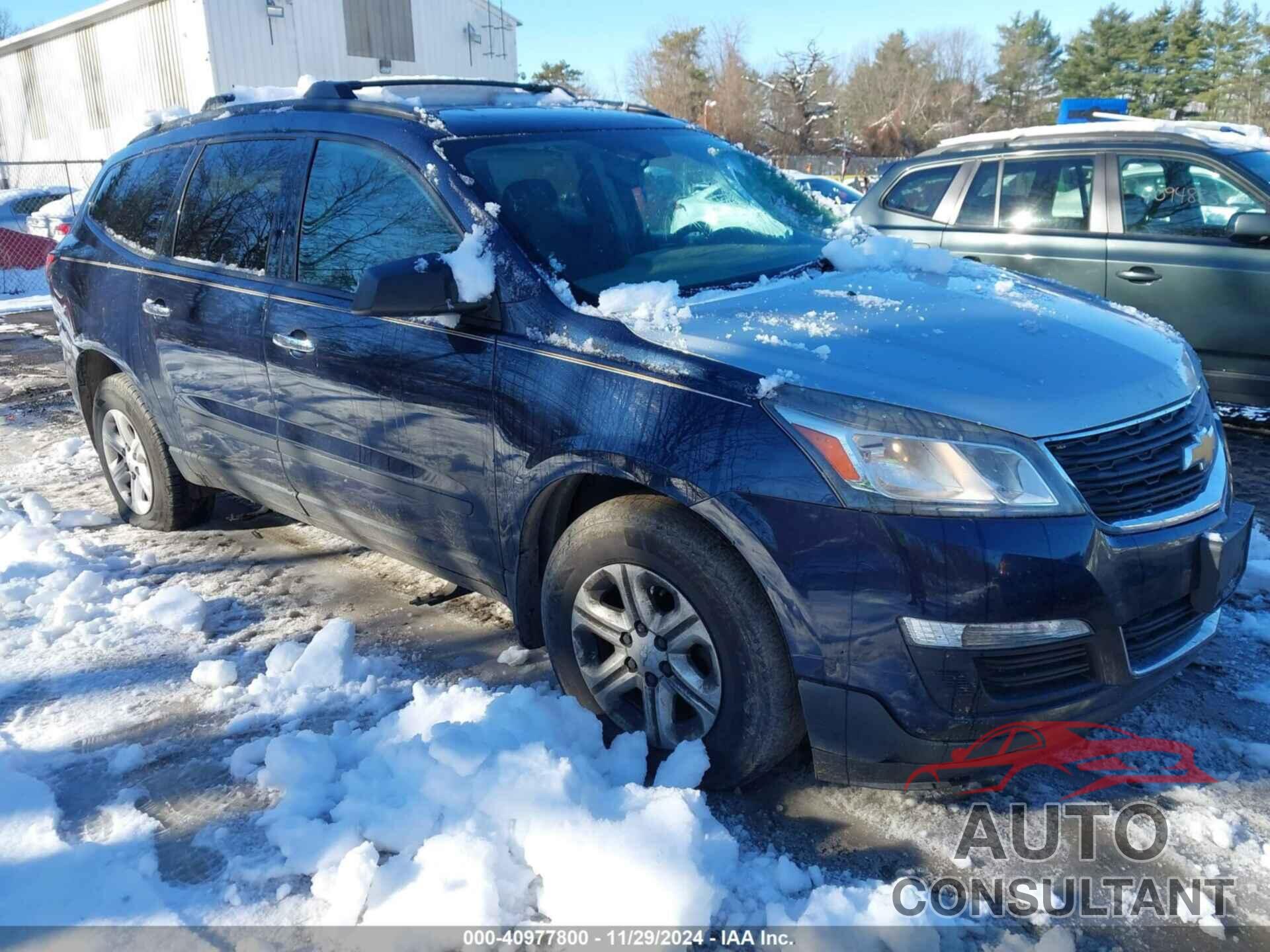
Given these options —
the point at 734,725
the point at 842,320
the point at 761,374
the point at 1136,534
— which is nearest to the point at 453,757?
the point at 734,725

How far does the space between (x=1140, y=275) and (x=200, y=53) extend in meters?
22.9

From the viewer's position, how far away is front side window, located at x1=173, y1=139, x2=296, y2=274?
143 inches

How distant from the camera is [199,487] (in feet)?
15.5

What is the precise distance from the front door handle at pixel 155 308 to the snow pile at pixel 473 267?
1869 mm

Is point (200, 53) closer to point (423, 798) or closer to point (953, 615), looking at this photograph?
point (423, 798)

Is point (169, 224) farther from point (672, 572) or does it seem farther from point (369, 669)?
point (672, 572)

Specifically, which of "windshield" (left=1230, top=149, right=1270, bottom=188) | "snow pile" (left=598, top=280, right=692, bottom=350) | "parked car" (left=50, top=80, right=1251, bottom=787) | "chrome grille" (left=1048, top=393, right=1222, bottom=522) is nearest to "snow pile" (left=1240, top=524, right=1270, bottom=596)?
"parked car" (left=50, top=80, right=1251, bottom=787)

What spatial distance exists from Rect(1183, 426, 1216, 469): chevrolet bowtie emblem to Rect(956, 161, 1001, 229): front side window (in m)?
4.25

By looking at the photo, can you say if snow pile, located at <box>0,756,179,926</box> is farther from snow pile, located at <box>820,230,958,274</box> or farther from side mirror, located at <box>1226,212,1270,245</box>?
side mirror, located at <box>1226,212,1270,245</box>

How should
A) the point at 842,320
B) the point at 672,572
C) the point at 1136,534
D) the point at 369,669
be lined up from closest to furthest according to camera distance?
the point at 1136,534
the point at 672,572
the point at 842,320
the point at 369,669

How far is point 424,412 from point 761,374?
1178mm

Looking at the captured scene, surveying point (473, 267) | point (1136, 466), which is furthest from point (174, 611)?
point (1136, 466)

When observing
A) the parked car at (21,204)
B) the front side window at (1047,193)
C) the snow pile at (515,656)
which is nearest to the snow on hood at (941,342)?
the snow pile at (515,656)

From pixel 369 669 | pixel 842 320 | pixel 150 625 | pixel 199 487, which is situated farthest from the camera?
pixel 199 487
